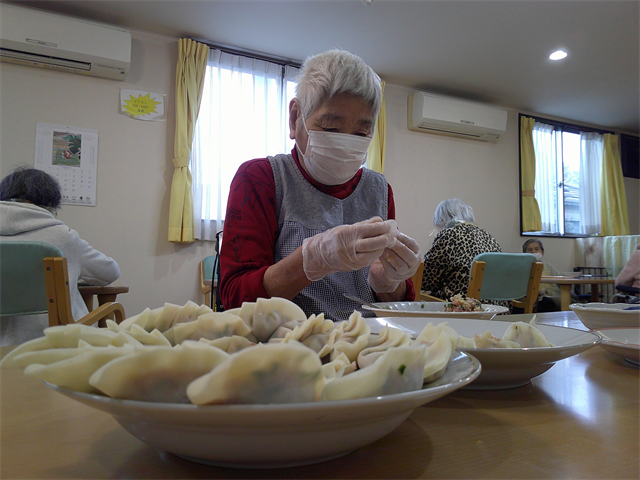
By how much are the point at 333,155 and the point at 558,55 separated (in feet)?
11.9

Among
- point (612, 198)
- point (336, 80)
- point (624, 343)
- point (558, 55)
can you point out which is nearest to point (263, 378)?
point (624, 343)

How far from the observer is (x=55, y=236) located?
1747 millimetres

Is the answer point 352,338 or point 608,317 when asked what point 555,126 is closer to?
point 608,317

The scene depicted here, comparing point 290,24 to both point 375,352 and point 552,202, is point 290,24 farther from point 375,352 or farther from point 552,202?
point 552,202

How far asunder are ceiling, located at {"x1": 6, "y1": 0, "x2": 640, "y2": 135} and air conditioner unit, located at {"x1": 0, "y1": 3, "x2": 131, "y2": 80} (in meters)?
0.16

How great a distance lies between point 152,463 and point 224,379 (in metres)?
0.13

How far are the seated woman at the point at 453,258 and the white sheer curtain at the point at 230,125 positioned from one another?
1646mm

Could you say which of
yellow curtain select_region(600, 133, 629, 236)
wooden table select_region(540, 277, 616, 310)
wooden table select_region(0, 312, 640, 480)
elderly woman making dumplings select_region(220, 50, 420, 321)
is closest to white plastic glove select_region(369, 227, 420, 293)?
elderly woman making dumplings select_region(220, 50, 420, 321)

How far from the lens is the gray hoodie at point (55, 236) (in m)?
1.65

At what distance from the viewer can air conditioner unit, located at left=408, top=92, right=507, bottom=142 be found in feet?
13.9

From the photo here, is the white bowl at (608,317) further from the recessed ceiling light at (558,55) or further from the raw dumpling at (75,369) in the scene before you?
the recessed ceiling light at (558,55)

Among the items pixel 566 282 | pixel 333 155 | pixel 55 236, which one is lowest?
pixel 566 282

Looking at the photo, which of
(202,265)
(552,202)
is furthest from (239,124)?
(552,202)

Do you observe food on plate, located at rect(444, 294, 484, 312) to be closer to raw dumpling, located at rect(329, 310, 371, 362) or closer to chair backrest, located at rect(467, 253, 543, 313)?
raw dumpling, located at rect(329, 310, 371, 362)
